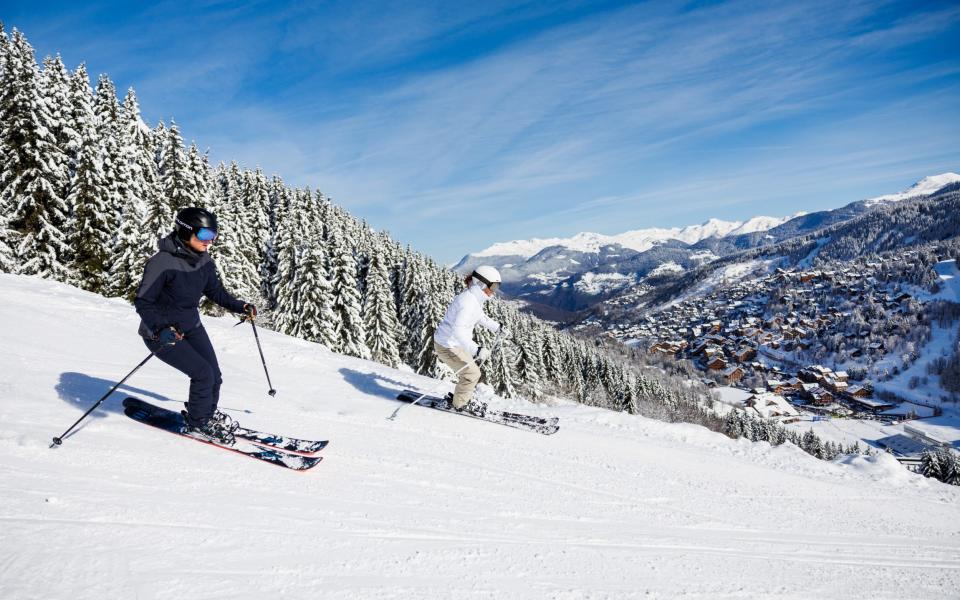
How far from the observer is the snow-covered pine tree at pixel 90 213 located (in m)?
24.2

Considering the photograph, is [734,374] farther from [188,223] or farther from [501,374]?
[188,223]

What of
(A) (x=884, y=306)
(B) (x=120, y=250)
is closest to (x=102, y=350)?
(B) (x=120, y=250)

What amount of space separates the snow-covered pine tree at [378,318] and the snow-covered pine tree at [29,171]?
1737 cm

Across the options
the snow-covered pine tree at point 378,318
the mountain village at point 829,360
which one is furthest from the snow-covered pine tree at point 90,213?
the mountain village at point 829,360

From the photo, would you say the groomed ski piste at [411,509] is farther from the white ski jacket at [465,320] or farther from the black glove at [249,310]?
the black glove at [249,310]

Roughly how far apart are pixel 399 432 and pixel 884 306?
229 metres

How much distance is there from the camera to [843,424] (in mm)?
109125

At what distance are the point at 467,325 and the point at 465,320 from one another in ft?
0.33

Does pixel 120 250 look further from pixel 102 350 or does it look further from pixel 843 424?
pixel 843 424

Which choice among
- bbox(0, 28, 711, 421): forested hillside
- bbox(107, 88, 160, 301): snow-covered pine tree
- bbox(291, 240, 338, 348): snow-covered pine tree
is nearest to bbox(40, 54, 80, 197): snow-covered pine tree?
bbox(0, 28, 711, 421): forested hillside

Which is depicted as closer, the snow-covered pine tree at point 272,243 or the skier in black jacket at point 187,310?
the skier in black jacket at point 187,310

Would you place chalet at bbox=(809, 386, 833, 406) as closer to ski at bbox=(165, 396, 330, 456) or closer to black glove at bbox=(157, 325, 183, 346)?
ski at bbox=(165, 396, 330, 456)

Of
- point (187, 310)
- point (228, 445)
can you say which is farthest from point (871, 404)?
point (187, 310)

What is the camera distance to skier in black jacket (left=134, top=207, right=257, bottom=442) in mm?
4785
